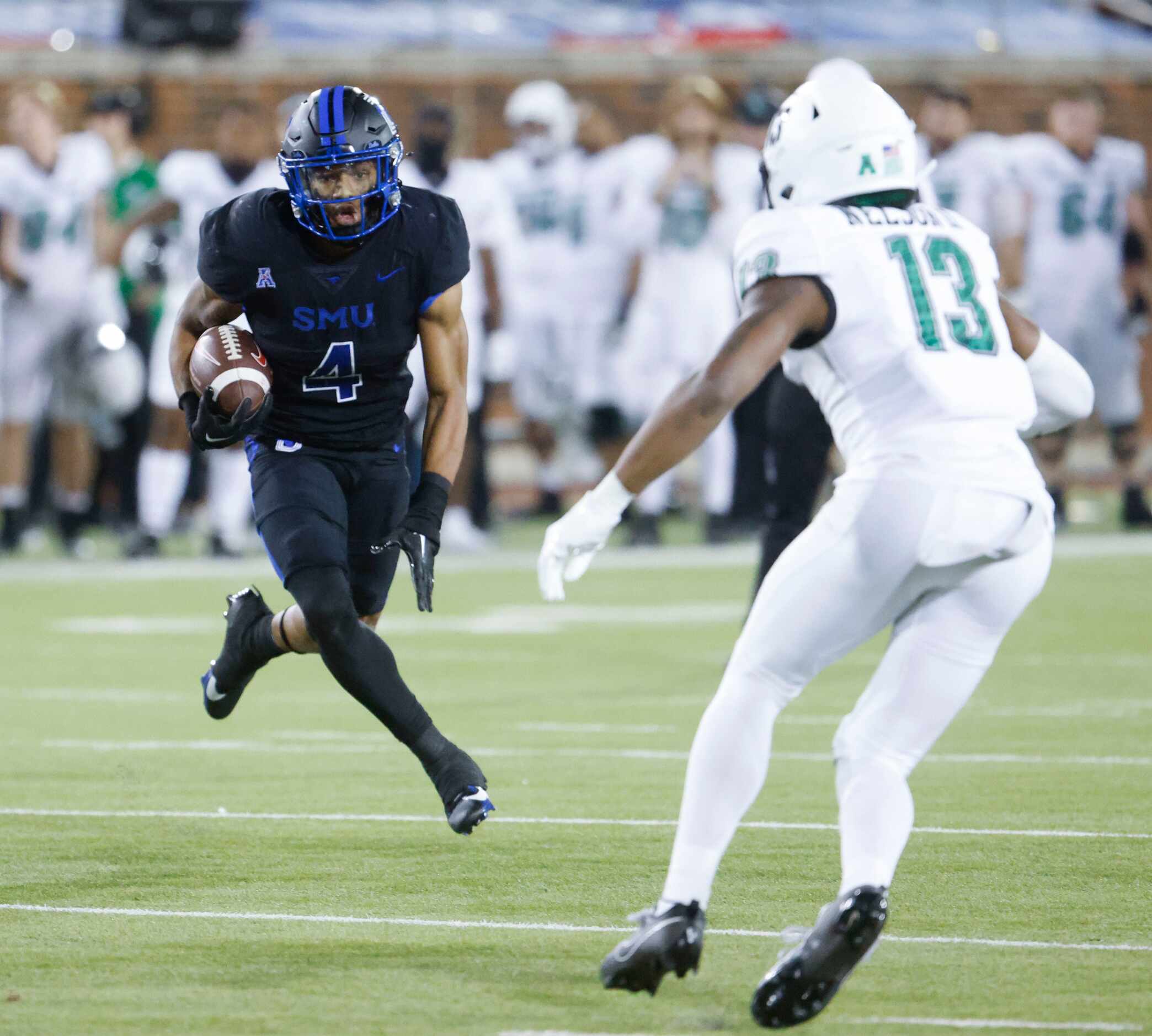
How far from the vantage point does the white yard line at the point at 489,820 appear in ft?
18.4

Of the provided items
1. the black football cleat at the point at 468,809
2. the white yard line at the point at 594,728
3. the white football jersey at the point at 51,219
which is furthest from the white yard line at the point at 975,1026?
the white football jersey at the point at 51,219

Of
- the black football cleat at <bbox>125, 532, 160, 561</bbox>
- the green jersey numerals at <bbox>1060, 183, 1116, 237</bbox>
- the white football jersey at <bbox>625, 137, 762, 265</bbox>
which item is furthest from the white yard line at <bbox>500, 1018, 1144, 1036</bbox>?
the green jersey numerals at <bbox>1060, 183, 1116, 237</bbox>

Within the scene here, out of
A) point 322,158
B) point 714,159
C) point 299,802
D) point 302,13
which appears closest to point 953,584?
point 322,158

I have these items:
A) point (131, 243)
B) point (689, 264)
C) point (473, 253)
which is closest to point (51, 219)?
point (131, 243)

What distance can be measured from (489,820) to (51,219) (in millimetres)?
8963

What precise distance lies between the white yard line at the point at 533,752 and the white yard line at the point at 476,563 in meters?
4.87

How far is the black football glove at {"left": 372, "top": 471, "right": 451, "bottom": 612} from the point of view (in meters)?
5.36

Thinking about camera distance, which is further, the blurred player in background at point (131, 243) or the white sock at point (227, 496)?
the blurred player in background at point (131, 243)

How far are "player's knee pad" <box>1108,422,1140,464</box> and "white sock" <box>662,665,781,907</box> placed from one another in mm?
11475

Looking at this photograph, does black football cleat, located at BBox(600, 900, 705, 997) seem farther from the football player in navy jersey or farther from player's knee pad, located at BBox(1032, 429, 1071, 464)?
player's knee pad, located at BBox(1032, 429, 1071, 464)

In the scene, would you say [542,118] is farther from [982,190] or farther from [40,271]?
[40,271]

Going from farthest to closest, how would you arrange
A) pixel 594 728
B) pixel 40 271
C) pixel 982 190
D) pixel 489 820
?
pixel 982 190
pixel 40 271
pixel 594 728
pixel 489 820

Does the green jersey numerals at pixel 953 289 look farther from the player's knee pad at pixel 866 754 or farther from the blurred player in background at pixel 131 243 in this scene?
the blurred player in background at pixel 131 243

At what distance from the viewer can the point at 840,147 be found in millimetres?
4133
